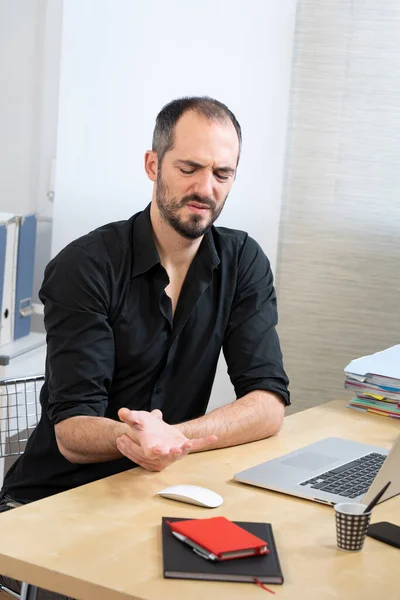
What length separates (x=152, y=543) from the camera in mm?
1319

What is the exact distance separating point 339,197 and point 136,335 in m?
1.26

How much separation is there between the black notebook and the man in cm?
48

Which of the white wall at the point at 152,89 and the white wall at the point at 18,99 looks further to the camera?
the white wall at the point at 18,99

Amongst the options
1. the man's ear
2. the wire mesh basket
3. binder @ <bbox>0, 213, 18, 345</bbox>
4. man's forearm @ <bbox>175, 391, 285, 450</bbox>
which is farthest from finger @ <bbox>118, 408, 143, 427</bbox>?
binder @ <bbox>0, 213, 18, 345</bbox>

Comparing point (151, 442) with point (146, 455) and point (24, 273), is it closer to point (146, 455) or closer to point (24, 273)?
point (146, 455)

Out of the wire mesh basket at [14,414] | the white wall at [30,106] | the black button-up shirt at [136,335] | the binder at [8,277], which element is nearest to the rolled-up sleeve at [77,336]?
the black button-up shirt at [136,335]

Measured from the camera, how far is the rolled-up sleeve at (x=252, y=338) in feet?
6.89

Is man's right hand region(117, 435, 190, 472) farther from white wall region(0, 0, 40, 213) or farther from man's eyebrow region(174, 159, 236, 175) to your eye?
white wall region(0, 0, 40, 213)

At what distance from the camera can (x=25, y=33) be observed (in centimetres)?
342

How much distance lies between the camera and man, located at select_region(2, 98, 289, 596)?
1872 mm

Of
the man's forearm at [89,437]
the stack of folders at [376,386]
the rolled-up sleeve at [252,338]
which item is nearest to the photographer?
the man's forearm at [89,437]

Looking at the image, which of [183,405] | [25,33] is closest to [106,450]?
[183,405]

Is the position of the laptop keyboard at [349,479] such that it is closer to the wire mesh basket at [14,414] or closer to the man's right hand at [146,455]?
the man's right hand at [146,455]

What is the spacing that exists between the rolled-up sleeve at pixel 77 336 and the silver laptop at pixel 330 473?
39 centimetres
